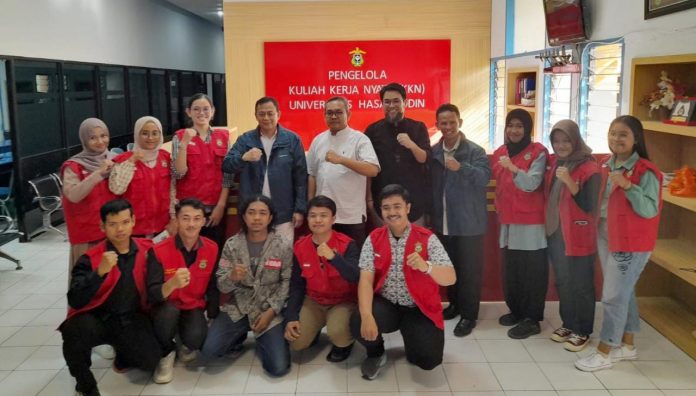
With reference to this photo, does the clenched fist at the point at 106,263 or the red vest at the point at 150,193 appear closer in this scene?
the clenched fist at the point at 106,263

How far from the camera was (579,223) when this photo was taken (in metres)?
3.38

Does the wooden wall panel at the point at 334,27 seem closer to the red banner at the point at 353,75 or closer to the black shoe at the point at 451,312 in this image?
the red banner at the point at 353,75

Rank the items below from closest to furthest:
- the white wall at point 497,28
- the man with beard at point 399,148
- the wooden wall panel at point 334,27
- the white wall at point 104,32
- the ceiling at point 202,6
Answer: the man with beard at point 399,148
the white wall at point 497,28
the white wall at point 104,32
the wooden wall panel at point 334,27
the ceiling at point 202,6

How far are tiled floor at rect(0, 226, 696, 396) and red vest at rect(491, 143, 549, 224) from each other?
753 mm

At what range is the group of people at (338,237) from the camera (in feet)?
10.4

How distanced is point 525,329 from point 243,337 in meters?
1.72

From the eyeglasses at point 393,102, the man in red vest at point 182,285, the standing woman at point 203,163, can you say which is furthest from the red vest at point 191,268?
the eyeglasses at point 393,102

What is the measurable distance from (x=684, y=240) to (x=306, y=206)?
8.15ft

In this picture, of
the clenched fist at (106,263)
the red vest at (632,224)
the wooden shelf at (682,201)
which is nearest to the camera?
the clenched fist at (106,263)

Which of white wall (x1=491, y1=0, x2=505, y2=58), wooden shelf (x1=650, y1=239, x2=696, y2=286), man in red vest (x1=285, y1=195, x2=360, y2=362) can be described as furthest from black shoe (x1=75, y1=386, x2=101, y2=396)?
white wall (x1=491, y1=0, x2=505, y2=58)

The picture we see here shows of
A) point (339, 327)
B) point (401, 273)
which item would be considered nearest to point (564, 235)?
point (401, 273)

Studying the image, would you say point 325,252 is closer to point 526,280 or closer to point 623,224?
point 526,280

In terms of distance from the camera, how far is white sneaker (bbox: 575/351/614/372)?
327 centimetres

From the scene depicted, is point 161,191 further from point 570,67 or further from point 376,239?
point 570,67
